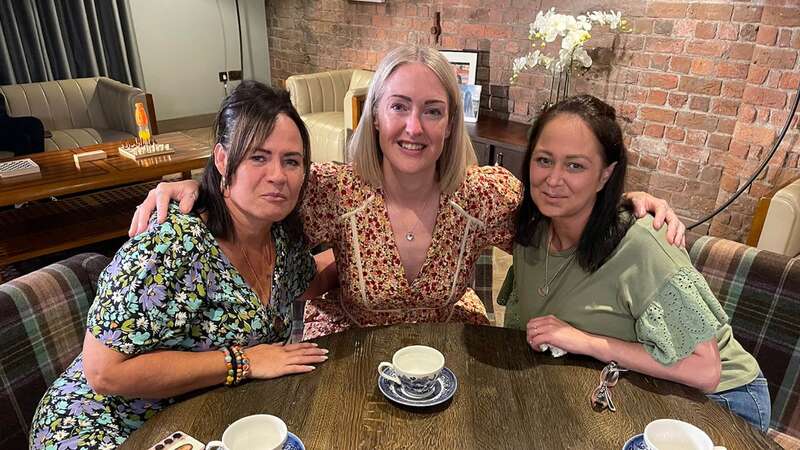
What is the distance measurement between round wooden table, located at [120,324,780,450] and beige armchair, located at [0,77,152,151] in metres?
3.49

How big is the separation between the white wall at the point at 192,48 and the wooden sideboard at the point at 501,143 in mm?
3373

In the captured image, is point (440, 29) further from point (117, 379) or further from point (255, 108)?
point (117, 379)

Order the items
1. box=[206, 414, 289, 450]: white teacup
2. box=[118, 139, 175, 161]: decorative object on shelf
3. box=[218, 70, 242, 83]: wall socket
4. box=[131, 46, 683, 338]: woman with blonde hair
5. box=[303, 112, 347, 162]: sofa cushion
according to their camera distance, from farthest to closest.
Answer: box=[218, 70, 242, 83]: wall socket < box=[303, 112, 347, 162]: sofa cushion < box=[118, 139, 175, 161]: decorative object on shelf < box=[131, 46, 683, 338]: woman with blonde hair < box=[206, 414, 289, 450]: white teacup

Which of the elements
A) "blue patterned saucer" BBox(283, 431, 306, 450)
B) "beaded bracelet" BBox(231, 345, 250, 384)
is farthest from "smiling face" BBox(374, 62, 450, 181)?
"blue patterned saucer" BBox(283, 431, 306, 450)

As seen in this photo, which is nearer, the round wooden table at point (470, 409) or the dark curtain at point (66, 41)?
the round wooden table at point (470, 409)

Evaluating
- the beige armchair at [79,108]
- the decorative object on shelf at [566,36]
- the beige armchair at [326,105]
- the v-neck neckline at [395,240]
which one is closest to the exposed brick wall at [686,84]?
the decorative object on shelf at [566,36]

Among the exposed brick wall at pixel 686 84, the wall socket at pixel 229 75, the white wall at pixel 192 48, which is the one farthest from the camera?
the wall socket at pixel 229 75

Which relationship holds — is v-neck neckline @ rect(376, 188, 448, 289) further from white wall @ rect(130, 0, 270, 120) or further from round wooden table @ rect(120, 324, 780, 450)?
white wall @ rect(130, 0, 270, 120)

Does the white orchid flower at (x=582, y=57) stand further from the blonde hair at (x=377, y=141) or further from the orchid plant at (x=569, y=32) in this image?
the blonde hair at (x=377, y=141)

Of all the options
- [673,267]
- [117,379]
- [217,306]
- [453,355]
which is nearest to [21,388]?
[117,379]

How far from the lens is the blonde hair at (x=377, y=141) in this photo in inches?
55.1

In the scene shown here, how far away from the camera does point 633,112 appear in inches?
129

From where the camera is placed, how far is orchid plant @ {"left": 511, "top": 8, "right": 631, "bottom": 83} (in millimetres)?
3141

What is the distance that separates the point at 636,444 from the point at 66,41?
17.9 ft
